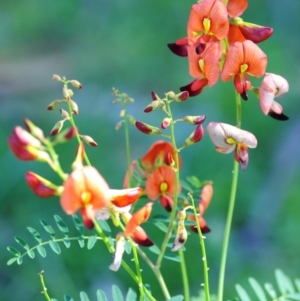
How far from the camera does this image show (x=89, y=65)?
3320 millimetres

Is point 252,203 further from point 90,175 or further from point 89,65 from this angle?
point 90,175

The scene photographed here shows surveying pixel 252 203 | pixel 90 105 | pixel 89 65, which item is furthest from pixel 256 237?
pixel 89 65

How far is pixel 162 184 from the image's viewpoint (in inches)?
39.8

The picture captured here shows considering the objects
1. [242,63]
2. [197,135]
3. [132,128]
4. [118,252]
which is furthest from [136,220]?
[132,128]

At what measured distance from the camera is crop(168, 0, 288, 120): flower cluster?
937 millimetres

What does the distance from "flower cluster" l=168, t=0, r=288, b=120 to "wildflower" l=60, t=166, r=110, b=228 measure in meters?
0.32

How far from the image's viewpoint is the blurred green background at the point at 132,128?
2.32 meters

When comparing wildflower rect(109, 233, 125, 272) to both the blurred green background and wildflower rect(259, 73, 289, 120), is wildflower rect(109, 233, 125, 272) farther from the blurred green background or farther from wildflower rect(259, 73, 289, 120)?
the blurred green background

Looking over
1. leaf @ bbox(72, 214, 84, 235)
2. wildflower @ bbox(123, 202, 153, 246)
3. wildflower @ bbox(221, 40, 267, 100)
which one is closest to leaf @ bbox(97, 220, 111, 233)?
leaf @ bbox(72, 214, 84, 235)

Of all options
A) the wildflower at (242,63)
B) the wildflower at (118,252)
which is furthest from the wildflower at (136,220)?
the wildflower at (242,63)

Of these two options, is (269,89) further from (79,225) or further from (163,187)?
(79,225)

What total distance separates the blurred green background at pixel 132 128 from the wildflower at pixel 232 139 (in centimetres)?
130

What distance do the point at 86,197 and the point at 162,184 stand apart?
12.7 inches

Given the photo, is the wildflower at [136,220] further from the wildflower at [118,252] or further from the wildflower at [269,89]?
the wildflower at [269,89]
